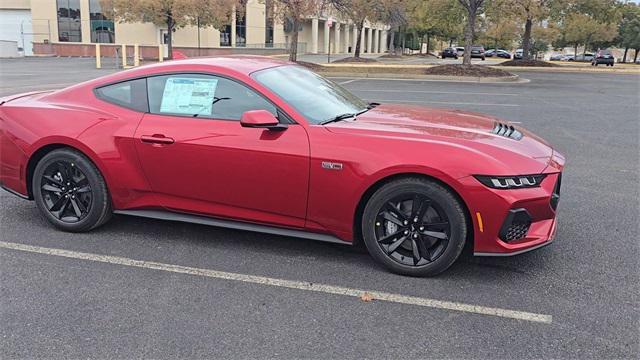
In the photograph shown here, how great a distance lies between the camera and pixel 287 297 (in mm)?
3404

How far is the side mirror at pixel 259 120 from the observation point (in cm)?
367

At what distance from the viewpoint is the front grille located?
3395 mm

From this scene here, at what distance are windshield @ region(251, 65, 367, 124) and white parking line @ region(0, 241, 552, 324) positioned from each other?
120cm

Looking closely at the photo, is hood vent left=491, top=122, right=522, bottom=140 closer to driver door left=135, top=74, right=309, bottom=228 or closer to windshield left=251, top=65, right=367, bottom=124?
windshield left=251, top=65, right=367, bottom=124

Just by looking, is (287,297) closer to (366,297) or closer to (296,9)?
(366,297)

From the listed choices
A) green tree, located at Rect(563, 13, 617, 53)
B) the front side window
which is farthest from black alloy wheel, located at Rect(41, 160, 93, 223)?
green tree, located at Rect(563, 13, 617, 53)

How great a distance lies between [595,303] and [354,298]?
1546 millimetres

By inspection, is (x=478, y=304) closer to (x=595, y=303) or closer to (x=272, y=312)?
(x=595, y=303)

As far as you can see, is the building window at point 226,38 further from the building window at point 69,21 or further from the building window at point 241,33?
the building window at point 69,21

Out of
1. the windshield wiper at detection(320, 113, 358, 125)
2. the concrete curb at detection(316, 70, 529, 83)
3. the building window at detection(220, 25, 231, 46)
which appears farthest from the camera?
the building window at detection(220, 25, 231, 46)

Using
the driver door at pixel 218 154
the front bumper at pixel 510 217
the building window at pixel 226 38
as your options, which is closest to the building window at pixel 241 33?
the building window at pixel 226 38

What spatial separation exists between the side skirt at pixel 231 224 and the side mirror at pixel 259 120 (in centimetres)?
80

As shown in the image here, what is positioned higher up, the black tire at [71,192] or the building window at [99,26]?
the building window at [99,26]

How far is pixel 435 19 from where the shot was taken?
29688 mm
